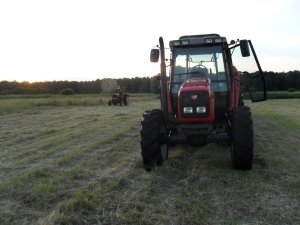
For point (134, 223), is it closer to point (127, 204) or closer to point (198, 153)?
point (127, 204)

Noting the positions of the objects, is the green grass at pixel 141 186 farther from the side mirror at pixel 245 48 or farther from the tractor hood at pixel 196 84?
the side mirror at pixel 245 48

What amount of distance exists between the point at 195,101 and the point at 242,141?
1.01 meters

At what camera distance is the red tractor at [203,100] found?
7.45 metres

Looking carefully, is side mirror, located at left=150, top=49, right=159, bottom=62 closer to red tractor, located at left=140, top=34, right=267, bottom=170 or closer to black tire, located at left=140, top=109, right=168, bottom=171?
red tractor, located at left=140, top=34, right=267, bottom=170

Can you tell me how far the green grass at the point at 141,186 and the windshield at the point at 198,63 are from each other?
159 cm

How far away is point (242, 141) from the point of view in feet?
23.7

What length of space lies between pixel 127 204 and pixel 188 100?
A: 8.39ft

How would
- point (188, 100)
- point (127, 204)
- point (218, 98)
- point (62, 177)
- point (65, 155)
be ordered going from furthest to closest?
point (65, 155) < point (218, 98) < point (188, 100) < point (62, 177) < point (127, 204)

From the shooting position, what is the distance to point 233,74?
28.9ft

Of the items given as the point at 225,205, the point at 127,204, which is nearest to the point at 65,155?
the point at 127,204

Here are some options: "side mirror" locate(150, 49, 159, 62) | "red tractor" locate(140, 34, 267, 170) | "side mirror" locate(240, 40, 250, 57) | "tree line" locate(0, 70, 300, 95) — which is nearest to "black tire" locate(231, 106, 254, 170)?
"red tractor" locate(140, 34, 267, 170)

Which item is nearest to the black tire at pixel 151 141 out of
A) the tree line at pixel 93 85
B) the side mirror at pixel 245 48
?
the side mirror at pixel 245 48

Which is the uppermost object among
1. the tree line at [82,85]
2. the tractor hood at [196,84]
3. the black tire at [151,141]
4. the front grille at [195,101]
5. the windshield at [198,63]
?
the windshield at [198,63]

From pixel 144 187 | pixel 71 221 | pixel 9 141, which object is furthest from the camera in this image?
pixel 9 141
